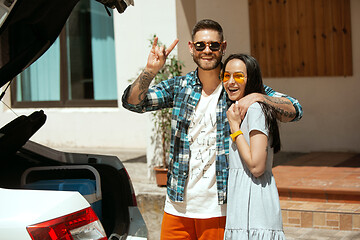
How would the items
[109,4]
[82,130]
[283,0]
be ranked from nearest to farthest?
1. [109,4]
2. [283,0]
3. [82,130]

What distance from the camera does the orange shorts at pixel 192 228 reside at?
3725mm

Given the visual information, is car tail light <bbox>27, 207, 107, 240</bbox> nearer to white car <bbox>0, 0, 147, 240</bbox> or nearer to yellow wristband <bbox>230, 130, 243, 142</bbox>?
white car <bbox>0, 0, 147, 240</bbox>

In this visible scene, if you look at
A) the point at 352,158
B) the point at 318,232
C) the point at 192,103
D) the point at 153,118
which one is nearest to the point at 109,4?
the point at 192,103

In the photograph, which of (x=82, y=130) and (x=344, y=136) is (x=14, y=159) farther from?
(x=82, y=130)

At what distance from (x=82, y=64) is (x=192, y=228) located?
735 cm

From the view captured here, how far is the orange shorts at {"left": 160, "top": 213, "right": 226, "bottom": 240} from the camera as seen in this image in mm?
3725

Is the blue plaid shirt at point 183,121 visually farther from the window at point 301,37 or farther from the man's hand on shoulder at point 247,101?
the window at point 301,37

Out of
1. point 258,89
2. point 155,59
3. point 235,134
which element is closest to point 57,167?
point 155,59

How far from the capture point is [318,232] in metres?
5.75

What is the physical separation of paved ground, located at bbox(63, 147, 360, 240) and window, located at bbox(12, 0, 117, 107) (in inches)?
61.5

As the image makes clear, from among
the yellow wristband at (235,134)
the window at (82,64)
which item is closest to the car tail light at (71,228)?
the yellow wristband at (235,134)

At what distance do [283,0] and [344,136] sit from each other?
1.92m

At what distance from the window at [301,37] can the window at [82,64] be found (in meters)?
2.82

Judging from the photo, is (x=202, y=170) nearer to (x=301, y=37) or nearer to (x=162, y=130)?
(x=162, y=130)
